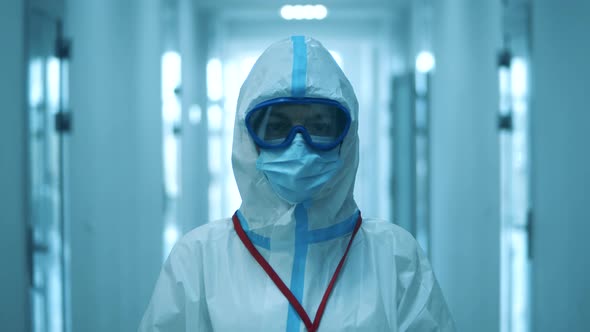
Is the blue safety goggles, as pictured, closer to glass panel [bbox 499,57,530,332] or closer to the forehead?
the forehead

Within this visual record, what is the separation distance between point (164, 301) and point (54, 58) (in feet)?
4.30

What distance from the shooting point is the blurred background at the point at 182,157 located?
169 cm

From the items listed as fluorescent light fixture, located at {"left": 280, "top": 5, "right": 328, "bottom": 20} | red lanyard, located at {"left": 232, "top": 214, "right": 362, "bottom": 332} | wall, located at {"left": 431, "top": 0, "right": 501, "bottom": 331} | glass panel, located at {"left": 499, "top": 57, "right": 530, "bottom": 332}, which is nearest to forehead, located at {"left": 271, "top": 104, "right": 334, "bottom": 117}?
red lanyard, located at {"left": 232, "top": 214, "right": 362, "bottom": 332}

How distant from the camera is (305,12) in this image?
3941 mm

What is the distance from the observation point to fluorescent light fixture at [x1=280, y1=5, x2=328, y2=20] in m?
3.79

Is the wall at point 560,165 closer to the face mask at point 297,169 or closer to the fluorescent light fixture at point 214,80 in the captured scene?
the face mask at point 297,169

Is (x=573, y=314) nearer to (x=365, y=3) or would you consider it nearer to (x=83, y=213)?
(x=83, y=213)

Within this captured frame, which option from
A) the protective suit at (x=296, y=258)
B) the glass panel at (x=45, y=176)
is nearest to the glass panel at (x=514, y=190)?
the protective suit at (x=296, y=258)

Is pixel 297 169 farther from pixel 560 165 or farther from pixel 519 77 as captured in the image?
pixel 519 77

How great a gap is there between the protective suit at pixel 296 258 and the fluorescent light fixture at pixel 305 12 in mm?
2793

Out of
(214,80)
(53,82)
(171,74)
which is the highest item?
(214,80)

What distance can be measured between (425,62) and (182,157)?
1637 millimetres

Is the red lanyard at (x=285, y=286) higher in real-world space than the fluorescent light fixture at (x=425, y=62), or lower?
lower

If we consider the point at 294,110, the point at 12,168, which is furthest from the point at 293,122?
the point at 12,168
